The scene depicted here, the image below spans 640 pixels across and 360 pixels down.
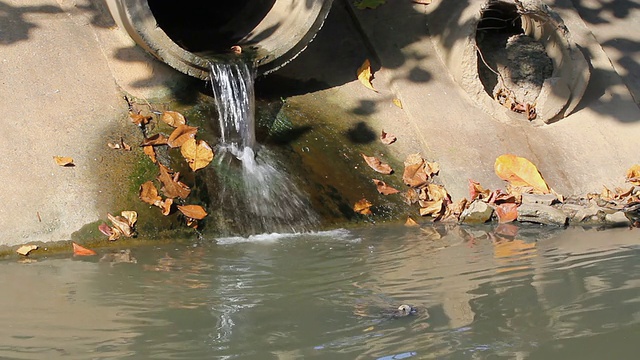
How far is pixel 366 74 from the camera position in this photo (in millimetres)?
7609

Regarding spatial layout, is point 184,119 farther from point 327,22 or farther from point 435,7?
point 435,7

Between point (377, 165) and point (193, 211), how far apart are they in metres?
1.62

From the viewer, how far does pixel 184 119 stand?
664 centimetres

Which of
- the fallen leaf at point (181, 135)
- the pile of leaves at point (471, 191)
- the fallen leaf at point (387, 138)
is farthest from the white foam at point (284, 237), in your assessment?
the fallen leaf at point (387, 138)

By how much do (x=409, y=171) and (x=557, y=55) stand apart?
1977 mm

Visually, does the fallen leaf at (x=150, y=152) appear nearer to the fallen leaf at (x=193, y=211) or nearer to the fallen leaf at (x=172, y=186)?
the fallen leaf at (x=172, y=186)

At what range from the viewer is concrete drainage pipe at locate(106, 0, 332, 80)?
6.46 metres

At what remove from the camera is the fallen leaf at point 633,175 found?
7.31 meters

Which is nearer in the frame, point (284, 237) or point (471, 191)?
point (284, 237)

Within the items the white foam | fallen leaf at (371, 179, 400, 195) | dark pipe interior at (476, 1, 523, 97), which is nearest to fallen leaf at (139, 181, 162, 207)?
the white foam

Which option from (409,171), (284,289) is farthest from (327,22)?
(284,289)

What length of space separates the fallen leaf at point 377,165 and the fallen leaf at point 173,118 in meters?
1.40

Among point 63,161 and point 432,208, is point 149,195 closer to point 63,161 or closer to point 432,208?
point 63,161

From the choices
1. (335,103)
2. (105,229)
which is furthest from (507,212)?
(105,229)
